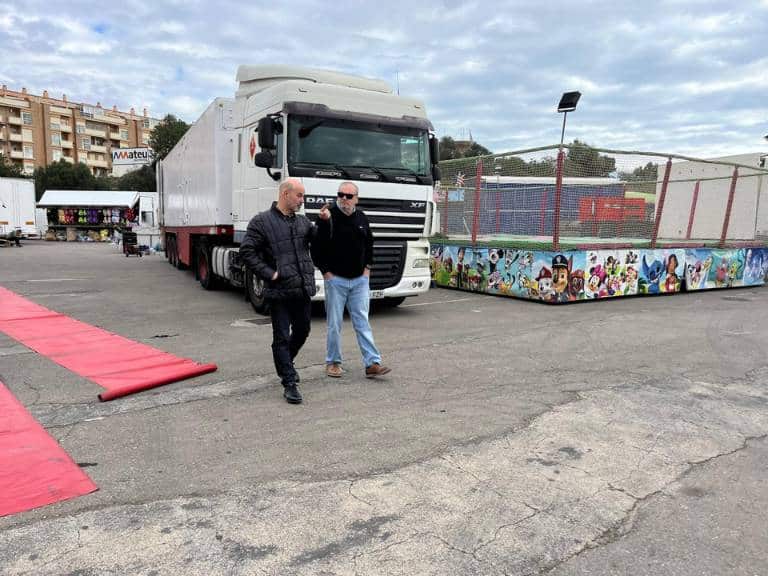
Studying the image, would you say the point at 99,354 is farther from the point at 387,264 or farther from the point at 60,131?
the point at 60,131

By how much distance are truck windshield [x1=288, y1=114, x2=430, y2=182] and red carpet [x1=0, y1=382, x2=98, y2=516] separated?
471cm

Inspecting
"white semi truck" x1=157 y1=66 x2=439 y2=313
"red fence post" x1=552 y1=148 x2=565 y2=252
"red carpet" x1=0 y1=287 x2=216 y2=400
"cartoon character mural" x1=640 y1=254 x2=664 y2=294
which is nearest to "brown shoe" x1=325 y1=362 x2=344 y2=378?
"red carpet" x1=0 y1=287 x2=216 y2=400

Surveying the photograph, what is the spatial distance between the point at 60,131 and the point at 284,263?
4089 inches

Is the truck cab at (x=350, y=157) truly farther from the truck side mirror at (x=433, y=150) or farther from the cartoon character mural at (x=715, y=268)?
the cartoon character mural at (x=715, y=268)

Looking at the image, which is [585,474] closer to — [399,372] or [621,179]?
[399,372]

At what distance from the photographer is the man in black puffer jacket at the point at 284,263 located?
15.5 feet

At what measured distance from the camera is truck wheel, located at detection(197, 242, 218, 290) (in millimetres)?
12180

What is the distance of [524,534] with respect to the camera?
281 centimetres

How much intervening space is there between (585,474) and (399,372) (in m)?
2.53

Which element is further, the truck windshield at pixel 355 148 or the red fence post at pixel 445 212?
the red fence post at pixel 445 212

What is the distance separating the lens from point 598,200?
36.5ft

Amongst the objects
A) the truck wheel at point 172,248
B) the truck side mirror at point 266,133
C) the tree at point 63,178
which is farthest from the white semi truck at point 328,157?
the tree at point 63,178

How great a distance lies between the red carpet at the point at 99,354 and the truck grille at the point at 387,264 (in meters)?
3.28

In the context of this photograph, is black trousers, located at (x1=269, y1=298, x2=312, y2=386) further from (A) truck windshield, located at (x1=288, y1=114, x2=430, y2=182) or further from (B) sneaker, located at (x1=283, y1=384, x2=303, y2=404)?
(A) truck windshield, located at (x1=288, y1=114, x2=430, y2=182)
